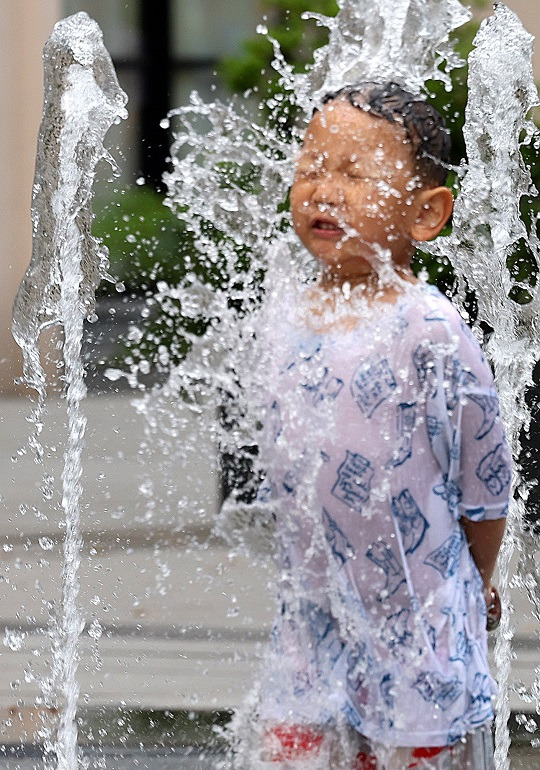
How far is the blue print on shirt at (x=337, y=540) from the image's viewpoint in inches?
72.3

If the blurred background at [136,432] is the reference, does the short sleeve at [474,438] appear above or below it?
above

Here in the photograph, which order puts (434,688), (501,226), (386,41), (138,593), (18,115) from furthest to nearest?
(18,115) → (138,593) → (501,226) → (386,41) → (434,688)

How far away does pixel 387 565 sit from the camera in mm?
1823

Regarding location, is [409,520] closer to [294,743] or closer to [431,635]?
[431,635]

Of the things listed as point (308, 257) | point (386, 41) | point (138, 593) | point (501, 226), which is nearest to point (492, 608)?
point (308, 257)

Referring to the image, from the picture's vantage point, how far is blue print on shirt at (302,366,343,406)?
1.85 meters

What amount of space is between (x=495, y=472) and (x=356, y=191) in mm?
418

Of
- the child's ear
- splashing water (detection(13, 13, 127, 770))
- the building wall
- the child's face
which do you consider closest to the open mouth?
the child's face

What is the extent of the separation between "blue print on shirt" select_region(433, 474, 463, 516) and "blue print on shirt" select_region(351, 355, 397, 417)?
0.13m

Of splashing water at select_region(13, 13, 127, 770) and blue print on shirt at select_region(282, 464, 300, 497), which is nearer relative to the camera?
blue print on shirt at select_region(282, 464, 300, 497)

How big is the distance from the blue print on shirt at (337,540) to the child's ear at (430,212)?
41cm

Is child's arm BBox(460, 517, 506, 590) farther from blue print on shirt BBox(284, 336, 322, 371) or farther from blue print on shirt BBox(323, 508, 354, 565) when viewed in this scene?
blue print on shirt BBox(284, 336, 322, 371)

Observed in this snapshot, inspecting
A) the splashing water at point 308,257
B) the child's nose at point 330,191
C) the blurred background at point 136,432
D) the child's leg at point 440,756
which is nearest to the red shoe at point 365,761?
the child's leg at point 440,756

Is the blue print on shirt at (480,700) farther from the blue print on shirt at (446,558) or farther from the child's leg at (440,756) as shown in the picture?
the blue print on shirt at (446,558)
